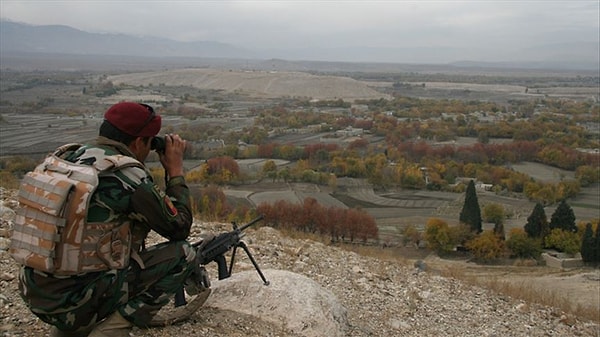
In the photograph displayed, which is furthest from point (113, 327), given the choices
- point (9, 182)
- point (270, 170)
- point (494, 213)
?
point (270, 170)

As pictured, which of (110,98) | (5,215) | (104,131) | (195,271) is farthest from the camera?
(110,98)

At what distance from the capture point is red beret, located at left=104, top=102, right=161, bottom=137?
3.51m

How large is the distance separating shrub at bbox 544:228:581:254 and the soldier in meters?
28.3

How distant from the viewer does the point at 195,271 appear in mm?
4230

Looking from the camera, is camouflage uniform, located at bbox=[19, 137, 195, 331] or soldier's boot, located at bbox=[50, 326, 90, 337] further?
soldier's boot, located at bbox=[50, 326, 90, 337]

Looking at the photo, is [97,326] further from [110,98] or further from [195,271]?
[110,98]

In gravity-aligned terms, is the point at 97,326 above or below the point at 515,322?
above

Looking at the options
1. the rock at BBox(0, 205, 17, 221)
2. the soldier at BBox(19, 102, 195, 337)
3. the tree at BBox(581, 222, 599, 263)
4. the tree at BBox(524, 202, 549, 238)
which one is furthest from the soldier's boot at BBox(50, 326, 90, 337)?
the tree at BBox(524, 202, 549, 238)

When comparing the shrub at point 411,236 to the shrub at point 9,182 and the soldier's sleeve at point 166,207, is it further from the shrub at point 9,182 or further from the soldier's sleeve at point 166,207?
the soldier's sleeve at point 166,207

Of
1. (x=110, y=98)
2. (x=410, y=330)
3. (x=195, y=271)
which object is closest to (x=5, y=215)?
Result: (x=195, y=271)

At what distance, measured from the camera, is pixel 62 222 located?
3.17 m

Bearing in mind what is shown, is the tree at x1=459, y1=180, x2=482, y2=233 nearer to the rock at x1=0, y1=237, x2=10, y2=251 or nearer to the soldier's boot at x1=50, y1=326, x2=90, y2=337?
the rock at x1=0, y1=237, x2=10, y2=251

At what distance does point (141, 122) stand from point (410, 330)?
14.3 feet

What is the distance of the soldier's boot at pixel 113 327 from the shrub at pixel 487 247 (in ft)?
84.4
